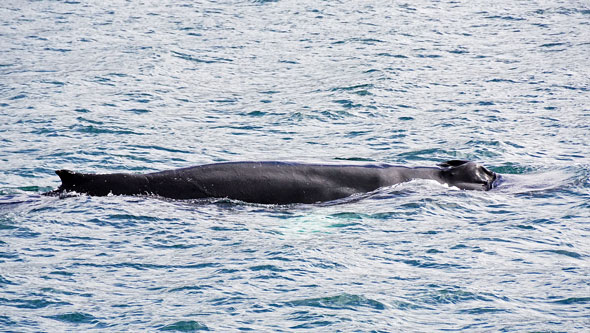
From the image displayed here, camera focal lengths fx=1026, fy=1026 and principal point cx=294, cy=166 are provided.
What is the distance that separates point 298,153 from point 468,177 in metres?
3.70

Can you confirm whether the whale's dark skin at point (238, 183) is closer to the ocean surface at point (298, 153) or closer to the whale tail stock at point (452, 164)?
the ocean surface at point (298, 153)

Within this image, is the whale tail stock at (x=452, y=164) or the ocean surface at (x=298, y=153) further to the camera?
the whale tail stock at (x=452, y=164)

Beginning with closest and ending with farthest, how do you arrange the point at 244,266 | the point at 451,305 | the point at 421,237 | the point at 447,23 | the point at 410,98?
the point at 451,305, the point at 244,266, the point at 421,237, the point at 410,98, the point at 447,23

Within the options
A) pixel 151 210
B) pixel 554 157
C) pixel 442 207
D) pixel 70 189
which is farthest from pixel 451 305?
pixel 554 157

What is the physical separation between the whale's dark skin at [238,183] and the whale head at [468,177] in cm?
136

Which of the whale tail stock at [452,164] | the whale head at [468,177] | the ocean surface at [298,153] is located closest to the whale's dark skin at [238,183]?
the ocean surface at [298,153]

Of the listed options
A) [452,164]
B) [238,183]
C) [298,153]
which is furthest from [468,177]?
[298,153]

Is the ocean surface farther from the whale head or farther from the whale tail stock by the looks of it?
the whale tail stock

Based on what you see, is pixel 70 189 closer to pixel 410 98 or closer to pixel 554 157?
pixel 554 157

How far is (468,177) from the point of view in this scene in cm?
1501

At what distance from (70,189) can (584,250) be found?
682cm

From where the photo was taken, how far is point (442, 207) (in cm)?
1413

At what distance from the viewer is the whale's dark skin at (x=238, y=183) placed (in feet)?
45.6

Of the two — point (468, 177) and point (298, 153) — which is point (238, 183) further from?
point (298, 153)
